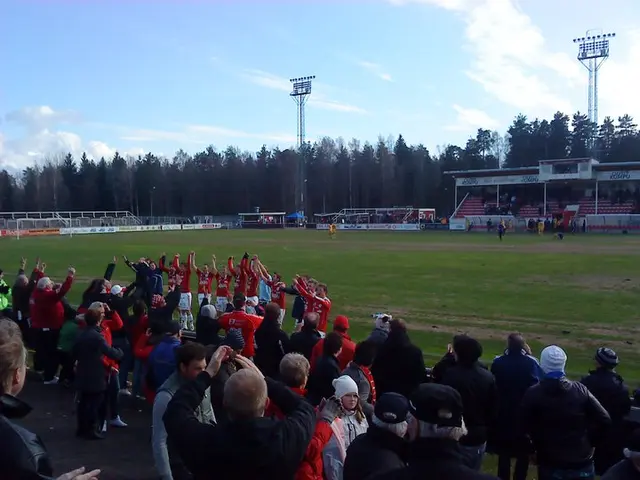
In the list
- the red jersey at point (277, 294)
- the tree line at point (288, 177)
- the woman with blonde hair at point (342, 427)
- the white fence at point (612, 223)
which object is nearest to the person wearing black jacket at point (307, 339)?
the woman with blonde hair at point (342, 427)

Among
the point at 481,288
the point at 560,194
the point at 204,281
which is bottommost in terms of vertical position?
the point at 481,288

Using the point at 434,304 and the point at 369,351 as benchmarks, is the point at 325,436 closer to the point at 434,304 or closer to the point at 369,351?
the point at 369,351

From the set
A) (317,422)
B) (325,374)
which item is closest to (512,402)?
(325,374)

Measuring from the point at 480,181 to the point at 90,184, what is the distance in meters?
76.9

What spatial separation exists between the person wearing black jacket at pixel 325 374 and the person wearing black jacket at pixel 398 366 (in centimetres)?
90

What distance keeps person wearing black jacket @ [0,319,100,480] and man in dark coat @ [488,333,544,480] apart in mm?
4407

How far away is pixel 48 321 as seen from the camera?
1030cm

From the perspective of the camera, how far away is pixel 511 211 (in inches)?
2884

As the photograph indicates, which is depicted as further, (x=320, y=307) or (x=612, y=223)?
(x=612, y=223)

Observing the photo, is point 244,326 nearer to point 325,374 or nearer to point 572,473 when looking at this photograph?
point 325,374

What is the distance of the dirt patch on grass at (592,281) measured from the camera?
20438 mm

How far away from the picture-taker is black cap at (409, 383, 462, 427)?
2.79 m

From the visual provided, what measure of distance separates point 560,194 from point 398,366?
74.0 meters

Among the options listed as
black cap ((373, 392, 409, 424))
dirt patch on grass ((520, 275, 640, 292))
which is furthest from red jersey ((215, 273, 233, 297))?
black cap ((373, 392, 409, 424))
